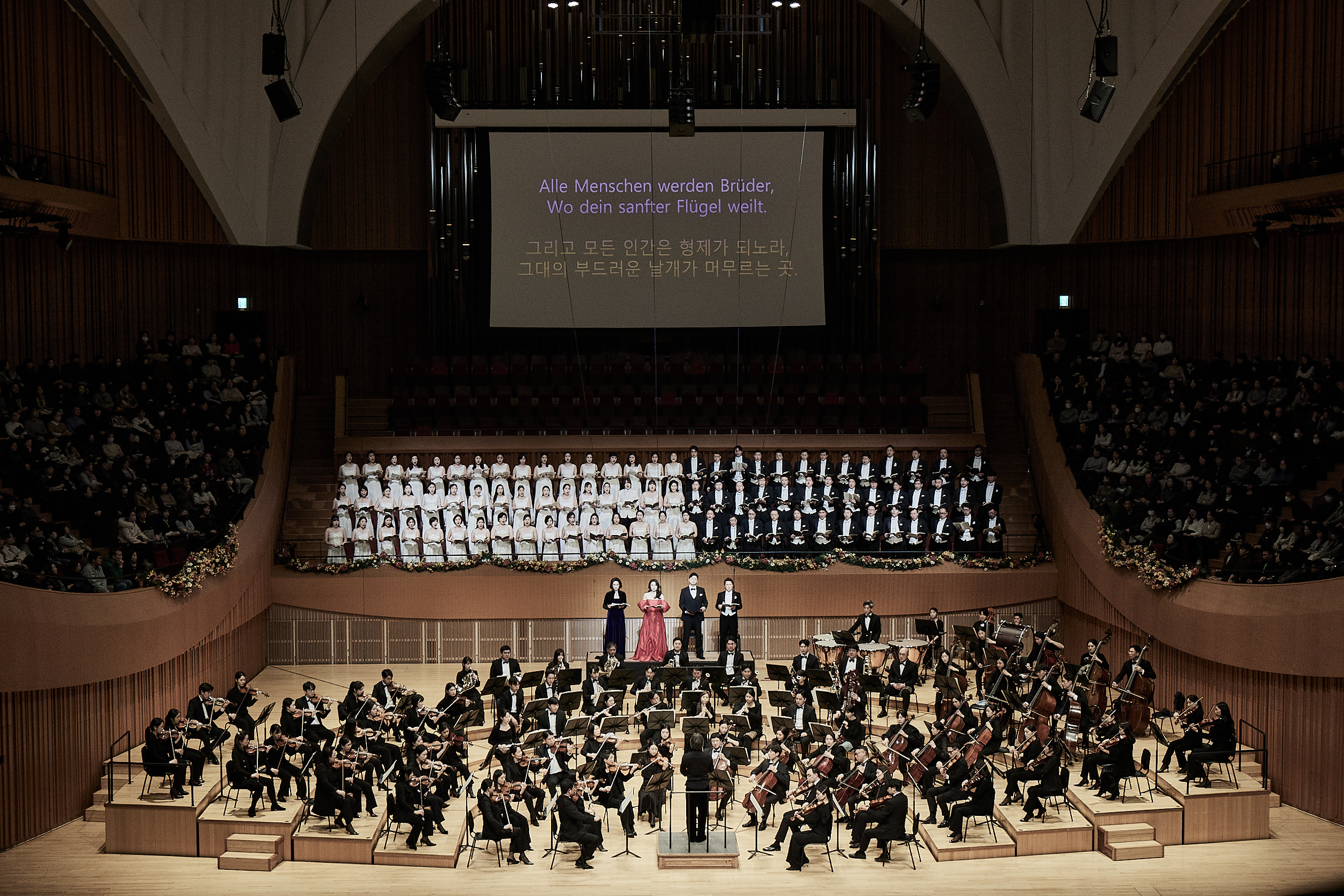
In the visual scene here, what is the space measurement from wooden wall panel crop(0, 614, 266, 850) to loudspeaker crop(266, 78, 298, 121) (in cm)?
578

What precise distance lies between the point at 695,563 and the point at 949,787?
5635mm

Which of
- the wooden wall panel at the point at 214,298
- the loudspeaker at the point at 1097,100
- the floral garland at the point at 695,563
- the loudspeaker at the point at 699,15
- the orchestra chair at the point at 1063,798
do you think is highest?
the loudspeaker at the point at 699,15

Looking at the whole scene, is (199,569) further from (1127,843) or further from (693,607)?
(1127,843)

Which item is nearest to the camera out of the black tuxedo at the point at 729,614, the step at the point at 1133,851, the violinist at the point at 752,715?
the step at the point at 1133,851

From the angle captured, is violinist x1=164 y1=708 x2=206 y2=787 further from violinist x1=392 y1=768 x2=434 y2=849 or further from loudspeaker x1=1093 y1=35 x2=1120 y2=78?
loudspeaker x1=1093 y1=35 x2=1120 y2=78

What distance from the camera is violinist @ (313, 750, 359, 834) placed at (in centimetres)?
1010

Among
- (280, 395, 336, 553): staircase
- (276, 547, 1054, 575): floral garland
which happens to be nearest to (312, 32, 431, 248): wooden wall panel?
(280, 395, 336, 553): staircase

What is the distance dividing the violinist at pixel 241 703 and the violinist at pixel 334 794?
1112 millimetres

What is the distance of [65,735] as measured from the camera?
10930 mm

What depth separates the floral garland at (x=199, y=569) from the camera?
1256cm

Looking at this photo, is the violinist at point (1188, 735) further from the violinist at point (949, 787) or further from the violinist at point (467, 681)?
the violinist at point (467, 681)

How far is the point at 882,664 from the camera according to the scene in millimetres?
13586

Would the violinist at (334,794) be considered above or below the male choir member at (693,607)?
below

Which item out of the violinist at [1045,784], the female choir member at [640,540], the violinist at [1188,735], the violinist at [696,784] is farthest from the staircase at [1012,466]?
the violinist at [696,784]
